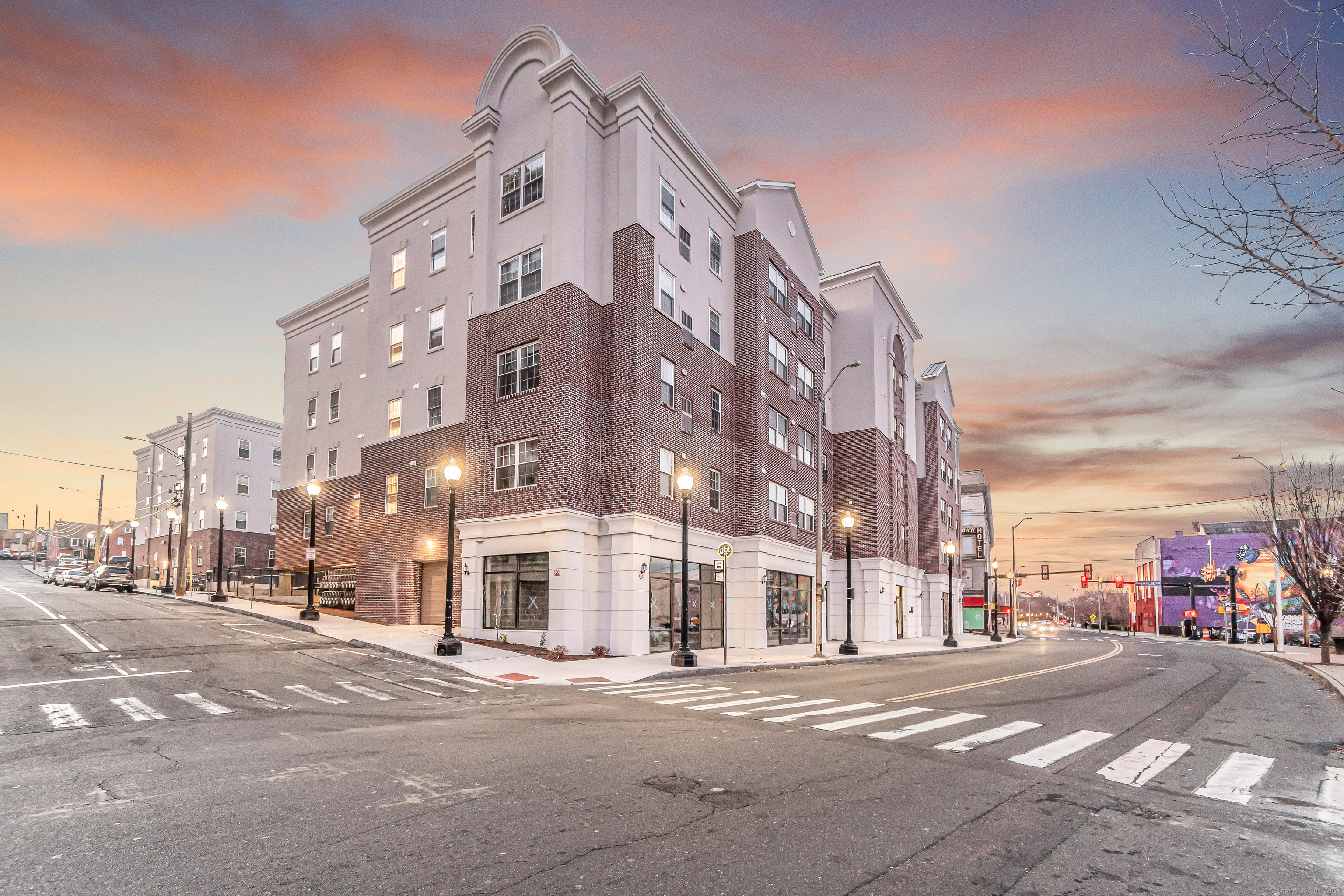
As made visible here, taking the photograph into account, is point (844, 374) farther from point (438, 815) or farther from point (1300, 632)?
point (1300, 632)

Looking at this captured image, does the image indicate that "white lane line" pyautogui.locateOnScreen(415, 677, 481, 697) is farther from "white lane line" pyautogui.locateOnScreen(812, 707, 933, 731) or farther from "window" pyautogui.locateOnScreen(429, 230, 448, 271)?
"window" pyautogui.locateOnScreen(429, 230, 448, 271)

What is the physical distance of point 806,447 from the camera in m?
40.6

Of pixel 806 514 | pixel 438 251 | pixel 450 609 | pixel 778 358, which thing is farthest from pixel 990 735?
pixel 438 251

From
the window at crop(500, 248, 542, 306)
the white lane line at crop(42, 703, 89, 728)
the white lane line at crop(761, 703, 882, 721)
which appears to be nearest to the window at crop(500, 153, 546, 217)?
the window at crop(500, 248, 542, 306)

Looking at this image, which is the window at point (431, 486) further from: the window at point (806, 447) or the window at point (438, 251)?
the window at point (806, 447)

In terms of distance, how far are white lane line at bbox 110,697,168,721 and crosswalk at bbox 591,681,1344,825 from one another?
798 centimetres

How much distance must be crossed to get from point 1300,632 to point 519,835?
10915cm

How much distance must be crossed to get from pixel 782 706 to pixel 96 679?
1418 cm

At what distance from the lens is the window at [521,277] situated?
27.7 meters

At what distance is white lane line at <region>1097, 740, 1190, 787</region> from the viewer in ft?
29.0

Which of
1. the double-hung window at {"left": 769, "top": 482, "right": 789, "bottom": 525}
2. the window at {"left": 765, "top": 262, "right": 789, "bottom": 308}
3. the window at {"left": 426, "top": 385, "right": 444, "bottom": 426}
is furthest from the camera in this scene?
the window at {"left": 765, "top": 262, "right": 789, "bottom": 308}

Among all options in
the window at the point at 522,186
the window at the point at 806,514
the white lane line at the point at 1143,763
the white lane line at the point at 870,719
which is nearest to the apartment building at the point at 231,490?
the window at the point at 522,186

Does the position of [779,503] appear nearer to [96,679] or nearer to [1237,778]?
[96,679]

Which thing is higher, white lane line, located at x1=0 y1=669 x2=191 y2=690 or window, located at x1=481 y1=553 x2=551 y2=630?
window, located at x1=481 y1=553 x2=551 y2=630
